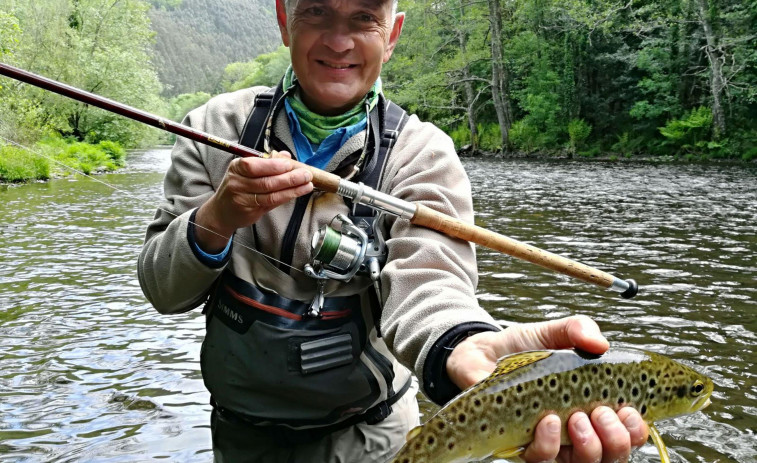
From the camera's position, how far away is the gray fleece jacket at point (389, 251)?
2.09 meters

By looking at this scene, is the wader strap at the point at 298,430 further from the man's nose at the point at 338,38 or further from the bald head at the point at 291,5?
the bald head at the point at 291,5

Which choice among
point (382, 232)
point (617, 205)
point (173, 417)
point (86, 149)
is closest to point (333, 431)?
point (382, 232)

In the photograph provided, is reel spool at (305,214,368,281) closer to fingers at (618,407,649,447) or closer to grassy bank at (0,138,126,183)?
fingers at (618,407,649,447)

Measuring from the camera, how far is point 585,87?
35375 mm

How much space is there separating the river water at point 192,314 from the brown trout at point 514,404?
296cm

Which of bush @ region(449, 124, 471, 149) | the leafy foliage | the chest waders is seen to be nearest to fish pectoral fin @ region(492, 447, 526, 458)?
the chest waders

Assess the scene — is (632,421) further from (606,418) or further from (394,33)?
(394,33)

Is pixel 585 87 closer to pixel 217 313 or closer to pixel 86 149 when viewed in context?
pixel 86 149

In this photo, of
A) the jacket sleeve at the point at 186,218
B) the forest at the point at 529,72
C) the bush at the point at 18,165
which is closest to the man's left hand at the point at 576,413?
the jacket sleeve at the point at 186,218

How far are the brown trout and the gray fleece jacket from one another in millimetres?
201

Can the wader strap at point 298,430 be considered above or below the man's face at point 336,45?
below

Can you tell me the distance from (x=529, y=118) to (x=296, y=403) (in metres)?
34.7

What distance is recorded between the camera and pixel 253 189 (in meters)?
2.00

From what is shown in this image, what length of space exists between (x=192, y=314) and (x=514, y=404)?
251 inches
